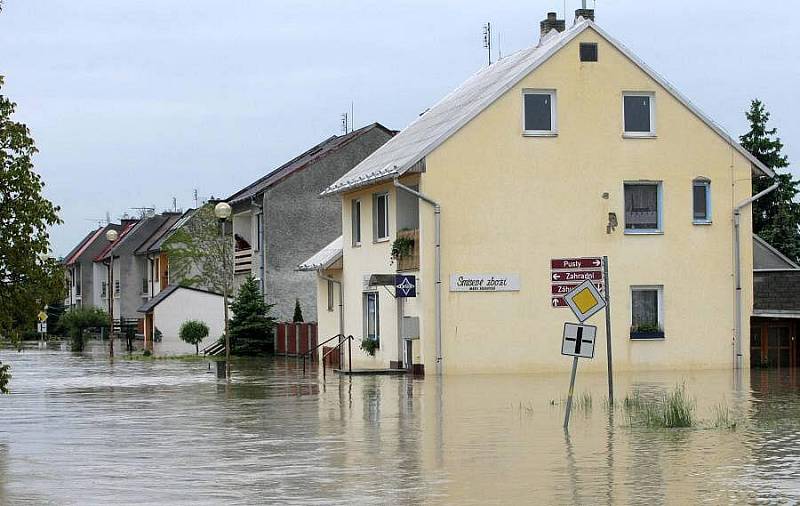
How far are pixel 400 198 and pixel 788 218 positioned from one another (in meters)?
24.9

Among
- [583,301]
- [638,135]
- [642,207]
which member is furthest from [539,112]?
[583,301]

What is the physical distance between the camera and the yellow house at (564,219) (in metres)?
36.8

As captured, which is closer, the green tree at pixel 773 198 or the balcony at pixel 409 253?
the balcony at pixel 409 253

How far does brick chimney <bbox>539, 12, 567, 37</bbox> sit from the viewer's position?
4316cm

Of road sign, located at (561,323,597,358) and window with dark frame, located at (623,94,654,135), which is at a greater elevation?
window with dark frame, located at (623,94,654,135)

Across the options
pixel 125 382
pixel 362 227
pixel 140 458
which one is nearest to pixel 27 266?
pixel 140 458

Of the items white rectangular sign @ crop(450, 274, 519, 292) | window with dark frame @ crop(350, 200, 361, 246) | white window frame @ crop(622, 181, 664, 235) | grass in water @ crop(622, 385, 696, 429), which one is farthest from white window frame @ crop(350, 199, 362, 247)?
grass in water @ crop(622, 385, 696, 429)

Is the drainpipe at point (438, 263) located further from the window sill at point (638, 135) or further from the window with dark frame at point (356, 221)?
the window with dark frame at point (356, 221)

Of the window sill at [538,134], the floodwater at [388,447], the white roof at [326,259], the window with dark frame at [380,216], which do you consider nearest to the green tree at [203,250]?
the white roof at [326,259]

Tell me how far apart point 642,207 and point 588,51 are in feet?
15.2

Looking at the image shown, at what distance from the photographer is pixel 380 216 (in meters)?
40.7

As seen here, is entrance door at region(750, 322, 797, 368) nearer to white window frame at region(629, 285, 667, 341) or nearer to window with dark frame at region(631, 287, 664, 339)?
white window frame at region(629, 285, 667, 341)

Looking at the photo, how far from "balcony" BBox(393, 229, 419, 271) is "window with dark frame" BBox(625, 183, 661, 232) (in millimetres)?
6066

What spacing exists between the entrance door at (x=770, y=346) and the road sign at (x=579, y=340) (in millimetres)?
20626
